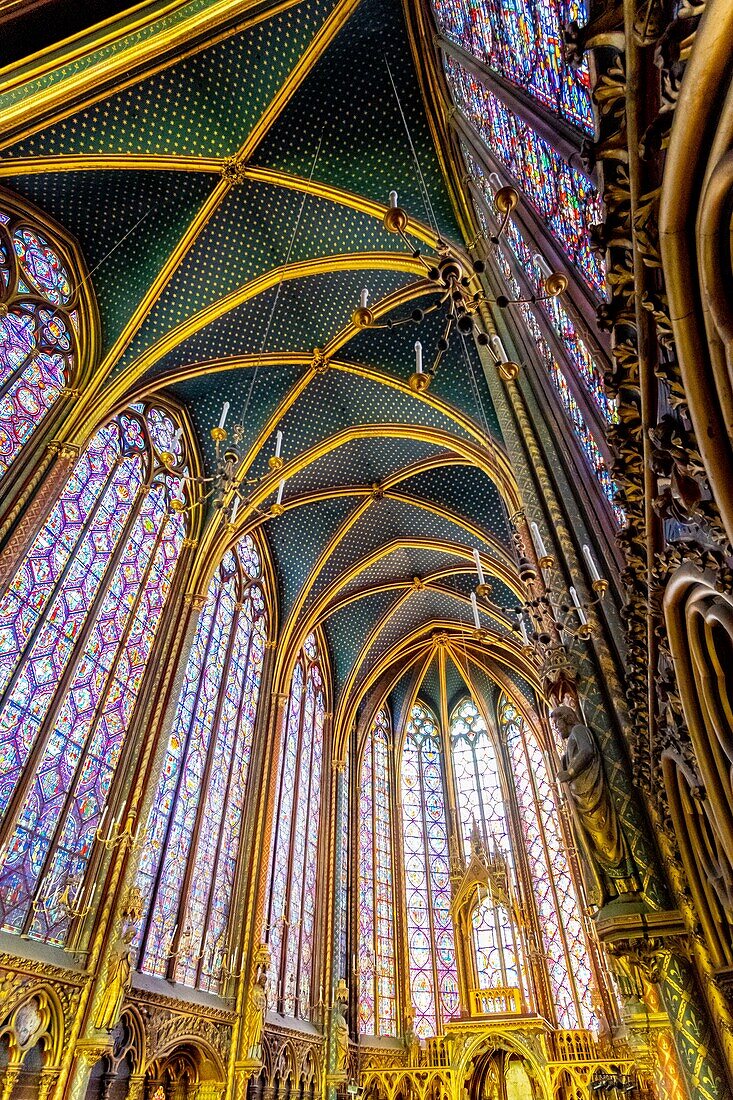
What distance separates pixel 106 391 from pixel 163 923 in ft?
26.3

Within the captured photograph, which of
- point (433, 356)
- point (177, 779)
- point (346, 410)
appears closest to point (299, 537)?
point (346, 410)

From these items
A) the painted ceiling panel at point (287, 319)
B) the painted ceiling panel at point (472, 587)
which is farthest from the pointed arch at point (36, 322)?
the painted ceiling panel at point (472, 587)

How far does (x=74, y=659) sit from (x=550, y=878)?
13.0 m

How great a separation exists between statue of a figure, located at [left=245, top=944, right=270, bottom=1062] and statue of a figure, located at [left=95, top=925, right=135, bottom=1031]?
10.5 ft

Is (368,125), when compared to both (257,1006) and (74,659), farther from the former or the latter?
(257,1006)

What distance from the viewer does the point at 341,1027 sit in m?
12.9

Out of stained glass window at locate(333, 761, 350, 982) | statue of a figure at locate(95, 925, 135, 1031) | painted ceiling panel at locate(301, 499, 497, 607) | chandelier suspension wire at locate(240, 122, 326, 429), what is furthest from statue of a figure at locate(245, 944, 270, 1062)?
chandelier suspension wire at locate(240, 122, 326, 429)

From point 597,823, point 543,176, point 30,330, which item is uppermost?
point 30,330

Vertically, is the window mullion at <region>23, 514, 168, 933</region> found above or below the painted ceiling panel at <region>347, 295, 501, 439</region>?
below

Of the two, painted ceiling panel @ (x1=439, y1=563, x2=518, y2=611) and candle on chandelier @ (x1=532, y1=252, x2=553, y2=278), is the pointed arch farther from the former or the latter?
painted ceiling panel @ (x1=439, y1=563, x2=518, y2=611)

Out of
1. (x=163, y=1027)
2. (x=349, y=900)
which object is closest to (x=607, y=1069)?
(x=349, y=900)

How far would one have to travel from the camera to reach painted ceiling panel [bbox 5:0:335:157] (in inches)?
343

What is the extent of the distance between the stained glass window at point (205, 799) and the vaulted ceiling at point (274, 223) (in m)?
1.91

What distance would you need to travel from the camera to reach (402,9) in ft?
29.7
